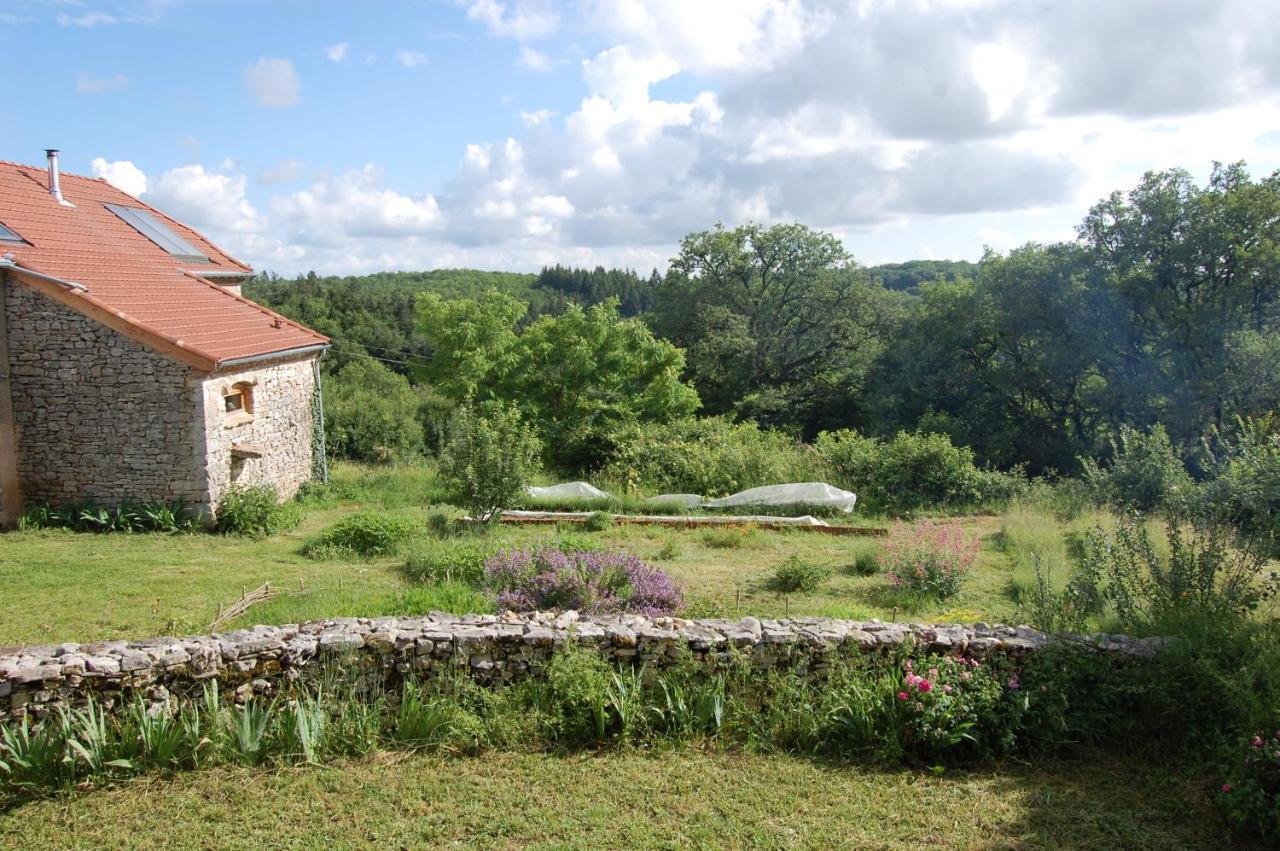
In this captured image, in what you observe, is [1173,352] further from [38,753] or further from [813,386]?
[38,753]

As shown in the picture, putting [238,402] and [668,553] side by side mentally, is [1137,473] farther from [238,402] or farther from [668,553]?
[238,402]

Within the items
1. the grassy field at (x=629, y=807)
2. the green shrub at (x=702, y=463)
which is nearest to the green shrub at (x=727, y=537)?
the green shrub at (x=702, y=463)

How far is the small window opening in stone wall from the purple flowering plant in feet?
22.6

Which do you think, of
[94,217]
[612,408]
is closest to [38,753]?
[94,217]

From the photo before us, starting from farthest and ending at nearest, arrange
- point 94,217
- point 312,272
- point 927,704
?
1. point 312,272
2. point 94,217
3. point 927,704

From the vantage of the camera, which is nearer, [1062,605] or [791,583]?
[1062,605]

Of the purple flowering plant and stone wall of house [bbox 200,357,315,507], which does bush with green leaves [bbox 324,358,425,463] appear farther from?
the purple flowering plant

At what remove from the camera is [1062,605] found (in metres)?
7.10

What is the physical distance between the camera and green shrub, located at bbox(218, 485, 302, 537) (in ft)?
42.4

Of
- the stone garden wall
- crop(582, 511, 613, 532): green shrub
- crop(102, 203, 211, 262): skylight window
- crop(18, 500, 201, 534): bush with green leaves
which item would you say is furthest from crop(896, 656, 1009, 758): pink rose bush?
crop(102, 203, 211, 262): skylight window

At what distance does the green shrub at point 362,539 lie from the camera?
11.5m

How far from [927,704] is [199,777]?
15.1 ft

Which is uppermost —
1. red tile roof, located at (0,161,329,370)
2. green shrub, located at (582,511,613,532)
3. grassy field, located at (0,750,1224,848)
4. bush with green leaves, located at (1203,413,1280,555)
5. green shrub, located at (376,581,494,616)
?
red tile roof, located at (0,161,329,370)

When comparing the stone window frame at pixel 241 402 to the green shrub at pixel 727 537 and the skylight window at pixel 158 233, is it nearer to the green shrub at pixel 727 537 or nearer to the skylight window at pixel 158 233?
the skylight window at pixel 158 233
